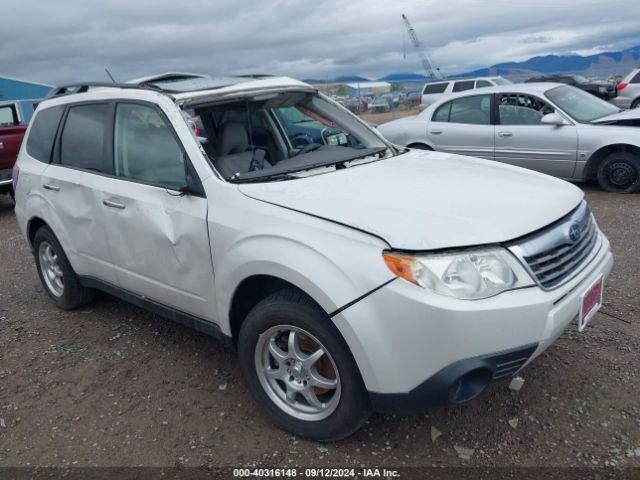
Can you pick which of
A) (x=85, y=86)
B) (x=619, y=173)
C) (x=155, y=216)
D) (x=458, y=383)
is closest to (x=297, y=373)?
(x=458, y=383)

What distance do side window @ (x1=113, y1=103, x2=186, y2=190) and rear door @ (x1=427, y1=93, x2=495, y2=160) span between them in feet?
18.5

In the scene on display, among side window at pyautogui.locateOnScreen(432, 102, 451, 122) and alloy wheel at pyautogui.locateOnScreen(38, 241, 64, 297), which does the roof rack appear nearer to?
alloy wheel at pyautogui.locateOnScreen(38, 241, 64, 297)

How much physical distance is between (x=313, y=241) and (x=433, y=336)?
2.14ft

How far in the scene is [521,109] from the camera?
7758mm

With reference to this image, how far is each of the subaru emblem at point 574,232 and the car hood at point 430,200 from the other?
0.08 meters

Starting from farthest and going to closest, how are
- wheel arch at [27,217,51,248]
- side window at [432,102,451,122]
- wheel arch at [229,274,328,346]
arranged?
side window at [432,102,451,122]
wheel arch at [27,217,51,248]
wheel arch at [229,274,328,346]

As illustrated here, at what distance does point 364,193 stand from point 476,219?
57cm

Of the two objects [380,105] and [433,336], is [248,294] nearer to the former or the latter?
[433,336]

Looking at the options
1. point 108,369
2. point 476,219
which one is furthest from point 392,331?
point 108,369

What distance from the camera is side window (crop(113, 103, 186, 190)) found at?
3.12m

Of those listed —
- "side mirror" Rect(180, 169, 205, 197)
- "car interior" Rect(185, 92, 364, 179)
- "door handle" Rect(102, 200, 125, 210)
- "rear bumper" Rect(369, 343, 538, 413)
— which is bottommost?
"rear bumper" Rect(369, 343, 538, 413)

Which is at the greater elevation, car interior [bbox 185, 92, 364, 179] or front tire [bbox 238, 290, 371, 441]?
car interior [bbox 185, 92, 364, 179]

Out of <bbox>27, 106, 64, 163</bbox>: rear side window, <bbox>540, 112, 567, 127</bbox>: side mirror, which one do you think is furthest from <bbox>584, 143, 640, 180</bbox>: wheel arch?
<bbox>27, 106, 64, 163</bbox>: rear side window

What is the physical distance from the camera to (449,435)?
2738 millimetres
